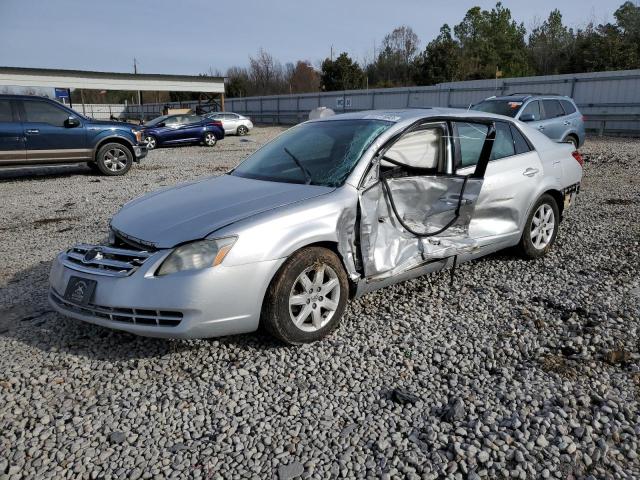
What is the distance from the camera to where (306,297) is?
10.8ft

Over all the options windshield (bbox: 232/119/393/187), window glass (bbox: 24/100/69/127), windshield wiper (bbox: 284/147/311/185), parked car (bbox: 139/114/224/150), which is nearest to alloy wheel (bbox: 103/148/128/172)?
window glass (bbox: 24/100/69/127)

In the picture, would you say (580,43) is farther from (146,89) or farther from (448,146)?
(448,146)

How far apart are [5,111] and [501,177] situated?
1016cm

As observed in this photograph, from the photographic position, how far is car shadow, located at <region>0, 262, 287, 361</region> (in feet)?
10.8

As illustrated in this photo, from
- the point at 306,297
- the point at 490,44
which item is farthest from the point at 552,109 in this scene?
the point at 490,44

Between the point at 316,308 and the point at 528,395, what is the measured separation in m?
1.38

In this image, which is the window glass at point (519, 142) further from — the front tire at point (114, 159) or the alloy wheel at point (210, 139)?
the alloy wheel at point (210, 139)

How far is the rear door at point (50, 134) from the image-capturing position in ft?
34.3

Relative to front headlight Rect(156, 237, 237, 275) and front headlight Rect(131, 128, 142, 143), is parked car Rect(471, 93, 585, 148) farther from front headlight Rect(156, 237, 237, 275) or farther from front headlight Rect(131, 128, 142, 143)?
front headlight Rect(156, 237, 237, 275)

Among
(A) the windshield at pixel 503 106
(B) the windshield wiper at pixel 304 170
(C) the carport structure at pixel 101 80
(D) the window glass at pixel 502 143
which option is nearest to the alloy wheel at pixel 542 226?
(D) the window glass at pixel 502 143

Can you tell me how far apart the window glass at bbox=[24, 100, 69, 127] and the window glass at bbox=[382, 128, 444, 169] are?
939 centimetres

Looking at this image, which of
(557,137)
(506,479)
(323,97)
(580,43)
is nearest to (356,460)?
(506,479)

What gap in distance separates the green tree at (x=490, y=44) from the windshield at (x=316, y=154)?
144 feet

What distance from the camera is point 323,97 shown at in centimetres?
3550
